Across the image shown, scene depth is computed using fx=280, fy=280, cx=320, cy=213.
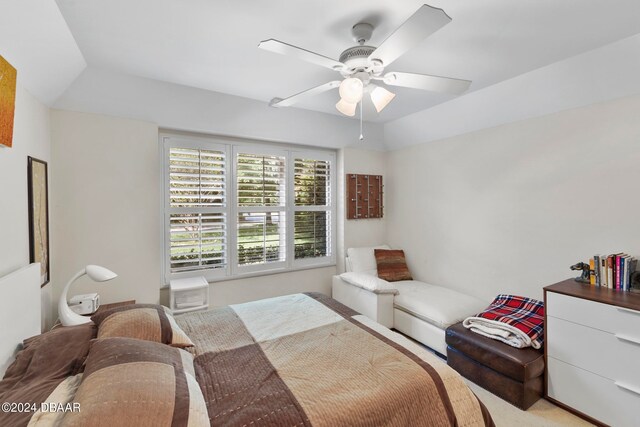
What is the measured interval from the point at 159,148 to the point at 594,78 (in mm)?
3705

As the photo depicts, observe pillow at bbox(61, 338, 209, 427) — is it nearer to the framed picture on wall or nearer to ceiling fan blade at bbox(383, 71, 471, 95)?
the framed picture on wall

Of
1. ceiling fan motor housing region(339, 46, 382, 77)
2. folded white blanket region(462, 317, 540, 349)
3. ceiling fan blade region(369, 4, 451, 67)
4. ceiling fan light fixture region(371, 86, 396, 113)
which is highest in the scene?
ceiling fan motor housing region(339, 46, 382, 77)

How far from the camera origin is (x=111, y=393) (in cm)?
88

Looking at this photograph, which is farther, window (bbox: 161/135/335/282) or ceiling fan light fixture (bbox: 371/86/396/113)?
window (bbox: 161/135/335/282)

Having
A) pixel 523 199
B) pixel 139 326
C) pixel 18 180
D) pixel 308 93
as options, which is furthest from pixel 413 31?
pixel 18 180

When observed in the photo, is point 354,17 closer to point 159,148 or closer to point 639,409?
point 159,148

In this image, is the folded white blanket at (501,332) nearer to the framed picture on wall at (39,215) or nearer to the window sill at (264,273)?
the window sill at (264,273)

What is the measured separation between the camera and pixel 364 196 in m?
3.91

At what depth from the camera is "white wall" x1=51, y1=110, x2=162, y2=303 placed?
7.53 ft

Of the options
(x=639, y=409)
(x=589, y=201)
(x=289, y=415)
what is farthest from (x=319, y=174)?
(x=639, y=409)

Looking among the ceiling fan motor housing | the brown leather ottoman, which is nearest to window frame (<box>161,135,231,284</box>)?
the ceiling fan motor housing

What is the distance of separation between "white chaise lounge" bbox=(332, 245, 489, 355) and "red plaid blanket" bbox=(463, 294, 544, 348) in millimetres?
264

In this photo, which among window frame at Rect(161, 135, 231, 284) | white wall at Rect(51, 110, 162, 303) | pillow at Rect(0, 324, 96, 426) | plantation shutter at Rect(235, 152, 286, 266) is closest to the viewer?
pillow at Rect(0, 324, 96, 426)

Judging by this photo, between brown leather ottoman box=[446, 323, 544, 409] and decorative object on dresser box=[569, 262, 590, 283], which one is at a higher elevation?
decorative object on dresser box=[569, 262, 590, 283]
